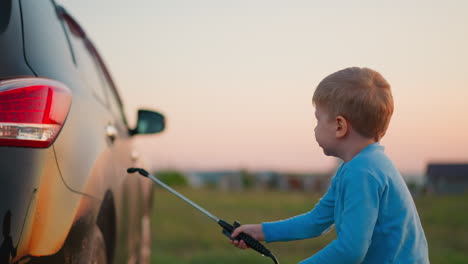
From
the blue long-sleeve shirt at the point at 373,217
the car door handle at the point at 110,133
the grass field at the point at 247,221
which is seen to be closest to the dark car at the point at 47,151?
the car door handle at the point at 110,133

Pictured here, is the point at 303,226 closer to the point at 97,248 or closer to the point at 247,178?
the point at 97,248

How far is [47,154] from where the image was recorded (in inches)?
76.3

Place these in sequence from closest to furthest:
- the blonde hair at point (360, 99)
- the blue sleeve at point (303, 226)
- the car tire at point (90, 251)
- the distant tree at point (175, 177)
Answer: the car tire at point (90, 251) → the blonde hair at point (360, 99) → the blue sleeve at point (303, 226) → the distant tree at point (175, 177)

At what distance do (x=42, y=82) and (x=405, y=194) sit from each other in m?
1.32

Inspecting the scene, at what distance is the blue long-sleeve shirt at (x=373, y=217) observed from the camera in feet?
6.82

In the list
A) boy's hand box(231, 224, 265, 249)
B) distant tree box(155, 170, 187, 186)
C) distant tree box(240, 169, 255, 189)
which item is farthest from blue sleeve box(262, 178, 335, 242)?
distant tree box(155, 170, 187, 186)

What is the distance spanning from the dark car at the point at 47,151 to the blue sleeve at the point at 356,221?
0.84 metres

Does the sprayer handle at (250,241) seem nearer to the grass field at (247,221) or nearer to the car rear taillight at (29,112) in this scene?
the car rear taillight at (29,112)

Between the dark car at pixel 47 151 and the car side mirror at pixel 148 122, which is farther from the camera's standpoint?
the car side mirror at pixel 148 122

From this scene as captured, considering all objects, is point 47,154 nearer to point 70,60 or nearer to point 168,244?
point 70,60

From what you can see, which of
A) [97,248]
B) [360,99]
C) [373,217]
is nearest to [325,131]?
[360,99]

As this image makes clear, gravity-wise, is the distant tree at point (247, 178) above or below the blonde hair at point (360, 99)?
below

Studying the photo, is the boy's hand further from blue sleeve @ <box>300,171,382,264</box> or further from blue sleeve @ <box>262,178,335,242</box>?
blue sleeve @ <box>300,171,382,264</box>

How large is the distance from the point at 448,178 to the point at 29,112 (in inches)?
547
